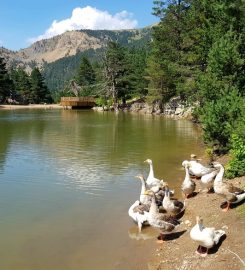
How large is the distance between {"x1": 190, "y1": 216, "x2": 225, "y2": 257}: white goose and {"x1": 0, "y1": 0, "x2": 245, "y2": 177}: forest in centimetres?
Result: 640

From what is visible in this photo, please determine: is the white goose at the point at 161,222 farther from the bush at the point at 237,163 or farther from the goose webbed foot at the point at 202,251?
the bush at the point at 237,163

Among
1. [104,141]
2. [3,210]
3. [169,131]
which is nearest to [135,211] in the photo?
[3,210]

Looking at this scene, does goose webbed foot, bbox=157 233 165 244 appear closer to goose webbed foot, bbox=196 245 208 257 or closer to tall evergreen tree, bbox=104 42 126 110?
goose webbed foot, bbox=196 245 208 257

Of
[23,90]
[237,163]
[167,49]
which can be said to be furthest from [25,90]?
[237,163]

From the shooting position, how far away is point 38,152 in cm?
2816

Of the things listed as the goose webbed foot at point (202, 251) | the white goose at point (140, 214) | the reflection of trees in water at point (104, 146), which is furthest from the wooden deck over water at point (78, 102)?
the goose webbed foot at point (202, 251)

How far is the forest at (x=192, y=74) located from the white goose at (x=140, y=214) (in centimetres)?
457

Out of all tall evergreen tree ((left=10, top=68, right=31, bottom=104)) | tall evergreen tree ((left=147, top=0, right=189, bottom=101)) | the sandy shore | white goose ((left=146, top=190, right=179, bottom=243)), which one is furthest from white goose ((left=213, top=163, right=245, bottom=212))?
tall evergreen tree ((left=10, top=68, right=31, bottom=104))

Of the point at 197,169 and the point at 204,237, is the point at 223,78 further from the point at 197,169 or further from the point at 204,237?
the point at 204,237

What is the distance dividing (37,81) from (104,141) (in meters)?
81.7

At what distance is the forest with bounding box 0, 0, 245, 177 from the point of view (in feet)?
68.2

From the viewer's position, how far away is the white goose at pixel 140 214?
1288cm

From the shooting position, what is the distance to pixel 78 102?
89.3 m

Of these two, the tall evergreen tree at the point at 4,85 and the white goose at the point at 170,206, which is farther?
the tall evergreen tree at the point at 4,85
